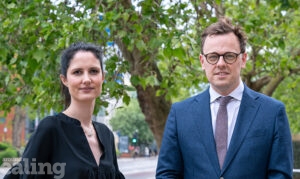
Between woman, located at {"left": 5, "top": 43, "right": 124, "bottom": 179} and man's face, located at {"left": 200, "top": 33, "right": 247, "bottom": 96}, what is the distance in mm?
667

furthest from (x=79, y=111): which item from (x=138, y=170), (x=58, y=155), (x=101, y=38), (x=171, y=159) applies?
(x=138, y=170)

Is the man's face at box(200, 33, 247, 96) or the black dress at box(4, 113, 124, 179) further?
the man's face at box(200, 33, 247, 96)

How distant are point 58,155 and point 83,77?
48 centimetres

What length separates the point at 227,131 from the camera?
136 inches

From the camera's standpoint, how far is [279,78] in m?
11.4

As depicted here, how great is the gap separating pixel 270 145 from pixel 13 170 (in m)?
1.49

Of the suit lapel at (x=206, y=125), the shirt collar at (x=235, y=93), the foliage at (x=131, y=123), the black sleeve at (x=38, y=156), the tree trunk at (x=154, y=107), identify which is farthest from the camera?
the foliage at (x=131, y=123)

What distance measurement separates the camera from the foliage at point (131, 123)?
59.8 metres

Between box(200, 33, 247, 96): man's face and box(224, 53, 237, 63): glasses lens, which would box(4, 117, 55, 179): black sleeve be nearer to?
box(200, 33, 247, 96): man's face

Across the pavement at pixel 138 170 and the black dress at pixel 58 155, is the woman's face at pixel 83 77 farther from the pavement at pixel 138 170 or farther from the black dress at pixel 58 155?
the pavement at pixel 138 170

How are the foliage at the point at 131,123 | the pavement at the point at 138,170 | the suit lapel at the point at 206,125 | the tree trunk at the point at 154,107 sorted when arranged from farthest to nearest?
the foliage at the point at 131,123, the pavement at the point at 138,170, the tree trunk at the point at 154,107, the suit lapel at the point at 206,125

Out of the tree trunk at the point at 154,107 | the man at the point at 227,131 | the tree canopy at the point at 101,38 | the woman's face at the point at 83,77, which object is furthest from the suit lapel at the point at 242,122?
the tree trunk at the point at 154,107

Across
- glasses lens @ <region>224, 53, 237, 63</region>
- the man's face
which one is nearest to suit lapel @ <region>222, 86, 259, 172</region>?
the man's face

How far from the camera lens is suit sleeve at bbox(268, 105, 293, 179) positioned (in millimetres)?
3293
